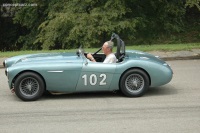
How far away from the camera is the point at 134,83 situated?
299 inches

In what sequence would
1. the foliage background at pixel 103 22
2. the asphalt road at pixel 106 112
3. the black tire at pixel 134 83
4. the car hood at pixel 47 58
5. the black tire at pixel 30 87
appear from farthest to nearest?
the foliage background at pixel 103 22 → the car hood at pixel 47 58 → the black tire at pixel 134 83 → the black tire at pixel 30 87 → the asphalt road at pixel 106 112

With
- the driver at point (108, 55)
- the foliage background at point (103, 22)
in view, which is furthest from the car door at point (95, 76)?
the foliage background at point (103, 22)

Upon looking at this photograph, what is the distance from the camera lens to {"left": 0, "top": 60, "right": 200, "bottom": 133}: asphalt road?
18.8 feet

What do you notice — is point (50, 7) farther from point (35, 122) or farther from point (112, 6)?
point (35, 122)

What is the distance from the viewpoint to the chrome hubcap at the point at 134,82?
299 inches

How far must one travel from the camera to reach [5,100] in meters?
7.60

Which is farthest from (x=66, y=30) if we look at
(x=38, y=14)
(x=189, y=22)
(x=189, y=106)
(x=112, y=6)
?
(x=189, y=106)

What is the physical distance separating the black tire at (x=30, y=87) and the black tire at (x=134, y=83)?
1.54m

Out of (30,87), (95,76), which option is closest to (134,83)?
(95,76)

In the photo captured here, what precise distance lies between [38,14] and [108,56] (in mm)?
15624

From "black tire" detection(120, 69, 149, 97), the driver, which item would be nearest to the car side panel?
the driver

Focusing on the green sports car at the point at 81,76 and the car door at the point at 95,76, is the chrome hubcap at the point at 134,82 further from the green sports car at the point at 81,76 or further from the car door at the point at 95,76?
the car door at the point at 95,76

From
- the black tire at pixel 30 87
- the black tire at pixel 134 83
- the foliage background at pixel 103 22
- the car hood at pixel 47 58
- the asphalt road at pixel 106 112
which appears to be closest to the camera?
the asphalt road at pixel 106 112

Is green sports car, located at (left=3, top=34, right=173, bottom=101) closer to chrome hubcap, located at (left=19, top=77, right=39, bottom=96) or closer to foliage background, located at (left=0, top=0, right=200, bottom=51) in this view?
chrome hubcap, located at (left=19, top=77, right=39, bottom=96)
